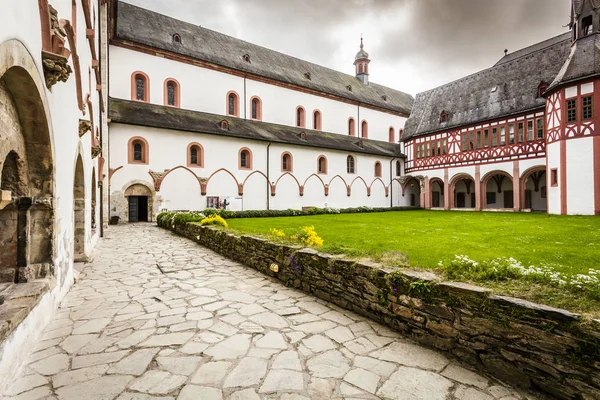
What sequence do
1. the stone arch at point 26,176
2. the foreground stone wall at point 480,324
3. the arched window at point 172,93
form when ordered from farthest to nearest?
the arched window at point 172,93
the stone arch at point 26,176
the foreground stone wall at point 480,324

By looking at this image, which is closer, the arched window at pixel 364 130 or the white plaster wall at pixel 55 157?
the white plaster wall at pixel 55 157

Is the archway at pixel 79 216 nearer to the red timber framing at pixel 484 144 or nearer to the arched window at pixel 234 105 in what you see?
the arched window at pixel 234 105

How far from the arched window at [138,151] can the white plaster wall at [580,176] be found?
25392 mm

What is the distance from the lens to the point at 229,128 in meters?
23.1

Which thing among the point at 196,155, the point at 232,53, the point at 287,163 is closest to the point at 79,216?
the point at 196,155

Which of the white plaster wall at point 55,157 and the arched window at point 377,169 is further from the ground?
the arched window at point 377,169

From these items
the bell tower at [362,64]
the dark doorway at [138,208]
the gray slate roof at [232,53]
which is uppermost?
the bell tower at [362,64]

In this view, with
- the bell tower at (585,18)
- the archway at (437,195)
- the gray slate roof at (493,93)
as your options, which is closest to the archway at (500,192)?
the archway at (437,195)

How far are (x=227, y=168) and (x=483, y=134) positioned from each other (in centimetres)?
2057

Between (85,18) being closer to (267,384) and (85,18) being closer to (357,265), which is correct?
(357,265)

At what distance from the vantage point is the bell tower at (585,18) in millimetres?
18156

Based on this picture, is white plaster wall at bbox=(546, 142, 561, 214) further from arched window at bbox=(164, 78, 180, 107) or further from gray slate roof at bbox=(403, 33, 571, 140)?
arched window at bbox=(164, 78, 180, 107)

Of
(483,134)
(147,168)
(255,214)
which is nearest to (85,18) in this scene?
(147,168)

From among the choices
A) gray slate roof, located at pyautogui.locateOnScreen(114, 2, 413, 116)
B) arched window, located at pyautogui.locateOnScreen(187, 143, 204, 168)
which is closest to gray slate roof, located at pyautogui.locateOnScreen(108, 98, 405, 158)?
arched window, located at pyautogui.locateOnScreen(187, 143, 204, 168)
